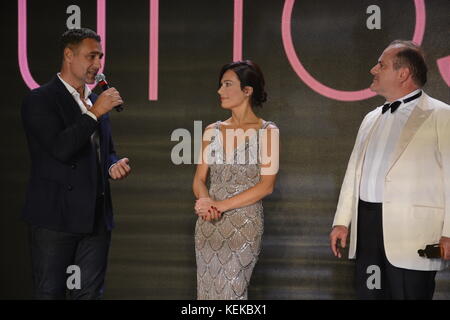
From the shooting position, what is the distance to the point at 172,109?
383cm

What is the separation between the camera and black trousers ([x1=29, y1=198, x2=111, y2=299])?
297 centimetres

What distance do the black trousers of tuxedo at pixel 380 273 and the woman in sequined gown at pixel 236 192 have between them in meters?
0.48

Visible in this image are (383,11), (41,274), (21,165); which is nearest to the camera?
(41,274)

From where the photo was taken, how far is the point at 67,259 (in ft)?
9.82

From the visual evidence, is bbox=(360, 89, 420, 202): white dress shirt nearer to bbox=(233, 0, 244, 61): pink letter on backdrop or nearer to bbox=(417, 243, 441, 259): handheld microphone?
bbox=(417, 243, 441, 259): handheld microphone

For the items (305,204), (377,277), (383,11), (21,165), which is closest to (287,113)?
(305,204)

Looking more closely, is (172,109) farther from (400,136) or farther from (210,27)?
(400,136)

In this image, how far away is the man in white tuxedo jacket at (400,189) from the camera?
2922 millimetres

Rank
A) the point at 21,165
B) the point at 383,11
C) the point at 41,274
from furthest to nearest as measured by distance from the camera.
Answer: the point at 21,165 < the point at 383,11 < the point at 41,274

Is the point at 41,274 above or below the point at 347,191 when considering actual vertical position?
below

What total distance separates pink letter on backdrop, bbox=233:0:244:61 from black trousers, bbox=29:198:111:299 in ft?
4.03

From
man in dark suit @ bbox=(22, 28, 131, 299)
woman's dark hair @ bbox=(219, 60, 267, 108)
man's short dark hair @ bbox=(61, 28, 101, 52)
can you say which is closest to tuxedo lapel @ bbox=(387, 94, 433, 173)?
woman's dark hair @ bbox=(219, 60, 267, 108)

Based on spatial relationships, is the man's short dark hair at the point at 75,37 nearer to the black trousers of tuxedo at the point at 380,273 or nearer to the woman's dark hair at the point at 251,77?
the woman's dark hair at the point at 251,77
